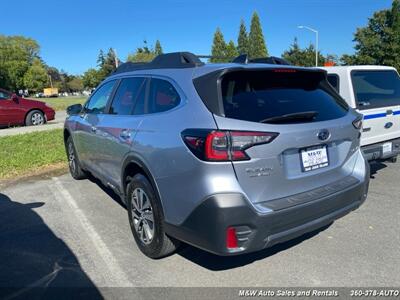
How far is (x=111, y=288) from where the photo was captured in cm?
342

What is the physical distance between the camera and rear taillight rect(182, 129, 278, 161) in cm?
295

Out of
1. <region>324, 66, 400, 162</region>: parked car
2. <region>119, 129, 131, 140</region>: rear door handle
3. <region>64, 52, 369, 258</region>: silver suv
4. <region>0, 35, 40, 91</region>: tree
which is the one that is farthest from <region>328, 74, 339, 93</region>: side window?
<region>0, 35, 40, 91</region>: tree

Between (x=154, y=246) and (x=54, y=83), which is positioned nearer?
(x=154, y=246)

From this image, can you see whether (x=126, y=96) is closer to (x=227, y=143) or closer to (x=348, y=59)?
(x=227, y=143)

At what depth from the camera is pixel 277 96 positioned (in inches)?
134

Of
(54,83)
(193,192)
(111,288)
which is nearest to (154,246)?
(111,288)

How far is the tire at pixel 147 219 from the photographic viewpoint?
3604 mm

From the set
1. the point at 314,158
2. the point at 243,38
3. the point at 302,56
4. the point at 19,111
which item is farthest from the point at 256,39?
the point at 314,158

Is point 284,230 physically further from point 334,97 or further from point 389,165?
point 389,165

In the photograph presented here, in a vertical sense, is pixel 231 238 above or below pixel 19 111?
below

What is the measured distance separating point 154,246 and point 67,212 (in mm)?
2122

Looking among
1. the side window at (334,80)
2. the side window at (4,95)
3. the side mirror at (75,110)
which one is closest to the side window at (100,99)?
the side mirror at (75,110)

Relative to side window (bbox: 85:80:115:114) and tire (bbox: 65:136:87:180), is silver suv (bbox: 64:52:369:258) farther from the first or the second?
tire (bbox: 65:136:87:180)

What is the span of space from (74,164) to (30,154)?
2.47 metres
